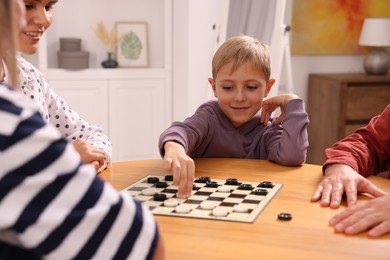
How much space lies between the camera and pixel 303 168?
72.7 inches

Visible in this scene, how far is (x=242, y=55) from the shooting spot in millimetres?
2029

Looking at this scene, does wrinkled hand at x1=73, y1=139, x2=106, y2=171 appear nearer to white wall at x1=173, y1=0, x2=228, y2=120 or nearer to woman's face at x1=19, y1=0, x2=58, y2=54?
woman's face at x1=19, y1=0, x2=58, y2=54

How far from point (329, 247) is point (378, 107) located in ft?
12.8

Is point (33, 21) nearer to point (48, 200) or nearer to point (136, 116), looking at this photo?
point (48, 200)

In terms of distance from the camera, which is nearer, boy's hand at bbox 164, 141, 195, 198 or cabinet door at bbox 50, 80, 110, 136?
boy's hand at bbox 164, 141, 195, 198

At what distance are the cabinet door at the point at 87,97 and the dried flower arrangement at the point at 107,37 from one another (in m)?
0.32

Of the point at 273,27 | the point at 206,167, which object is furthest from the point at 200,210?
the point at 273,27

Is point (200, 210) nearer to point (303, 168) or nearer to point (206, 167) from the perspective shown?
point (206, 167)

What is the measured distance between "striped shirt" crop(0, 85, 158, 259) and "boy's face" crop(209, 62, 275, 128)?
1311 mm

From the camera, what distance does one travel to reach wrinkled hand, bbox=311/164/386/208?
143cm

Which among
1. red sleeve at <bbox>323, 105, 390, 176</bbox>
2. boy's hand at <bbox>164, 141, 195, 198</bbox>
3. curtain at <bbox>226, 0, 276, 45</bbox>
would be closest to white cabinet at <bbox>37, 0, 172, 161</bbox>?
curtain at <bbox>226, 0, 276, 45</bbox>

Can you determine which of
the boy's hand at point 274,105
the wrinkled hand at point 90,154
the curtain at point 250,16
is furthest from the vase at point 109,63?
the wrinkled hand at point 90,154

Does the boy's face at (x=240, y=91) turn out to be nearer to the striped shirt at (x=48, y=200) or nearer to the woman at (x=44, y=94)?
the woman at (x=44, y=94)

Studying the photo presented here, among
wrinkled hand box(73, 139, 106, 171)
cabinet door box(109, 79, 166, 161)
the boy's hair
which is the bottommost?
cabinet door box(109, 79, 166, 161)
